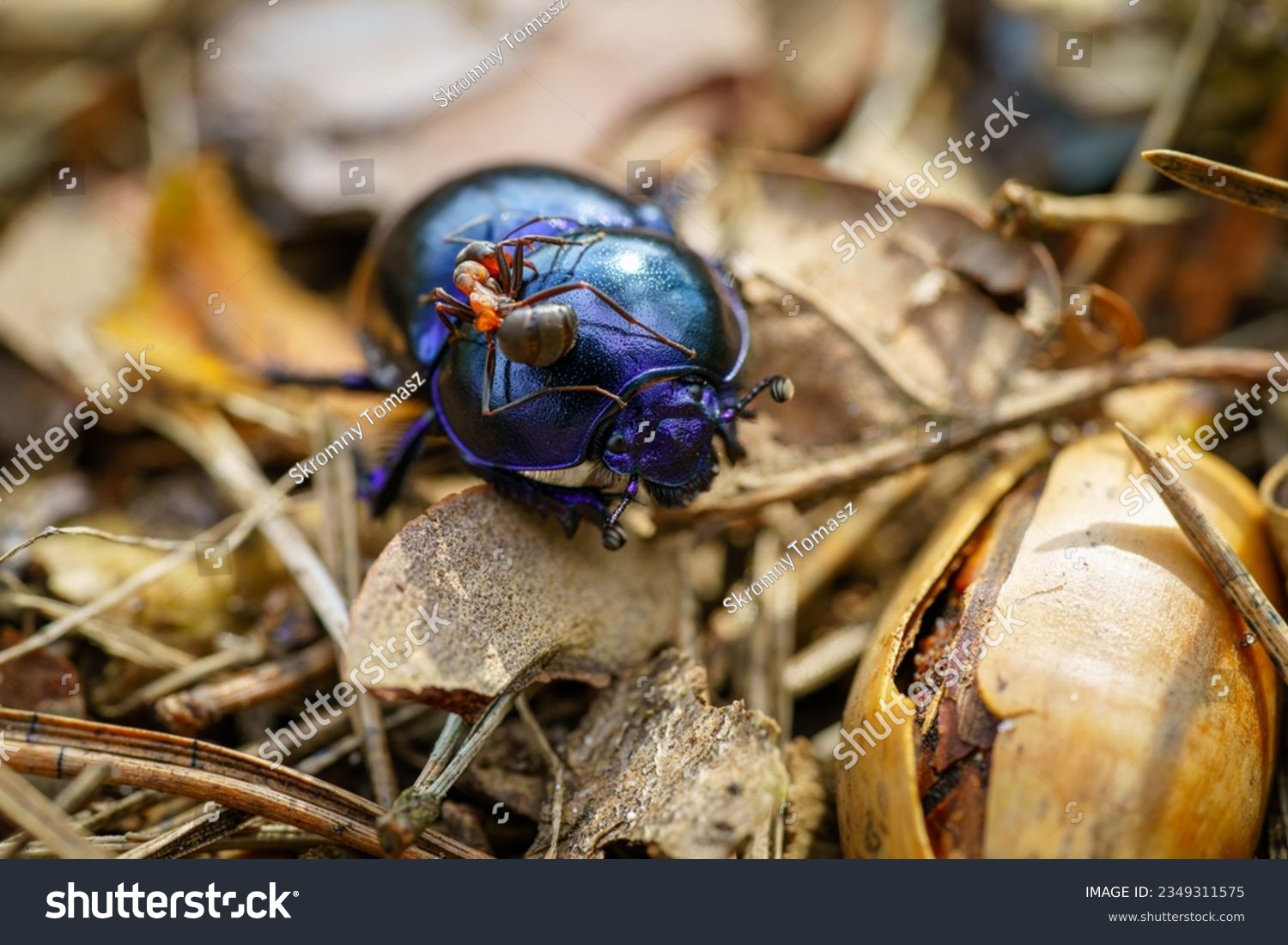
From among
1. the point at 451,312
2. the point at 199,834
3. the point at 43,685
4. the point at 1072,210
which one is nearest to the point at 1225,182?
the point at 1072,210

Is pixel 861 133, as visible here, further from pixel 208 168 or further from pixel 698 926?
pixel 698 926

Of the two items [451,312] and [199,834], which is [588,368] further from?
[199,834]

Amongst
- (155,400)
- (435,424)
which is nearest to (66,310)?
(155,400)

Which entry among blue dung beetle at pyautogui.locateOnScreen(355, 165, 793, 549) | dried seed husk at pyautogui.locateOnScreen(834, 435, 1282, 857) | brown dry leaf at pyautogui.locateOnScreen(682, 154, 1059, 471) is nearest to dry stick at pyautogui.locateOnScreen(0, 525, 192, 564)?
blue dung beetle at pyautogui.locateOnScreen(355, 165, 793, 549)

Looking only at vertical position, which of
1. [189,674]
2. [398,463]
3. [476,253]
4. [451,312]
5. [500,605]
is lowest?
[500,605]

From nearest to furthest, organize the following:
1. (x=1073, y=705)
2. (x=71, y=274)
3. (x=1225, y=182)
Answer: (x=1073, y=705) → (x=1225, y=182) → (x=71, y=274)

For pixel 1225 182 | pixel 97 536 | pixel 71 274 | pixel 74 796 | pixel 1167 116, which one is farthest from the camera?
pixel 71 274
